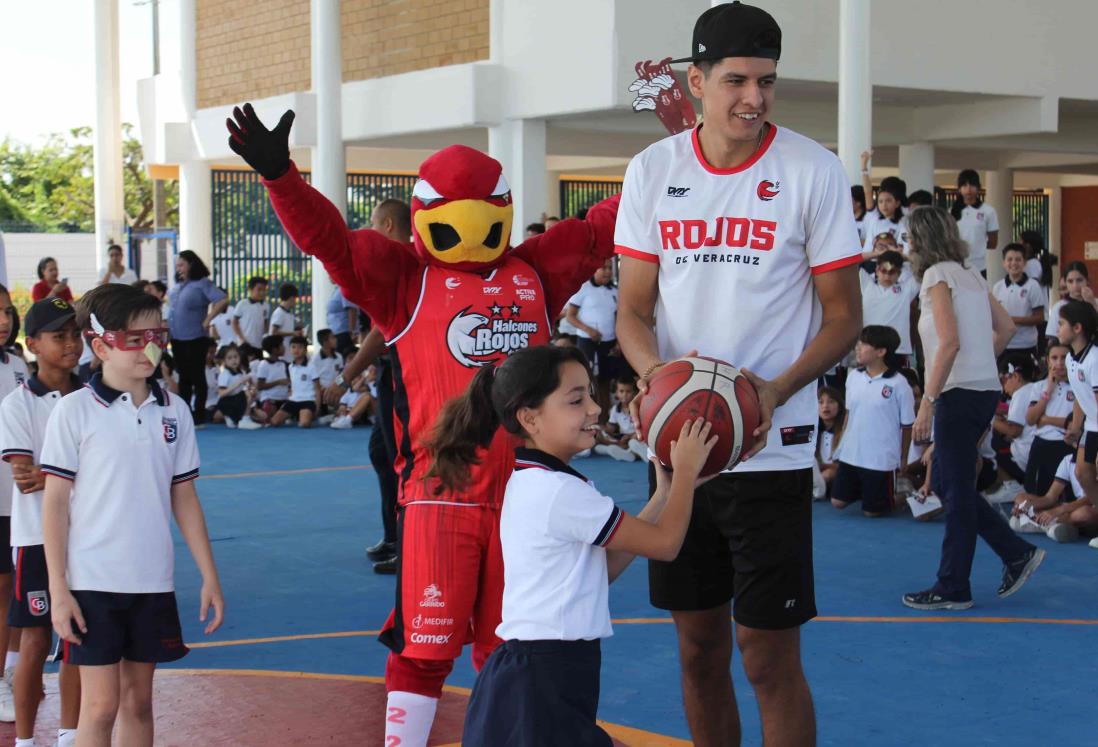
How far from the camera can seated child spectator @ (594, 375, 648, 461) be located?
42.5ft

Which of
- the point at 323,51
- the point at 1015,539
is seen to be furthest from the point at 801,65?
the point at 1015,539

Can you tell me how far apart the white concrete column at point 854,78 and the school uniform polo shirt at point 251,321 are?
7.77 metres

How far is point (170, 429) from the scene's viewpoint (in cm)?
439

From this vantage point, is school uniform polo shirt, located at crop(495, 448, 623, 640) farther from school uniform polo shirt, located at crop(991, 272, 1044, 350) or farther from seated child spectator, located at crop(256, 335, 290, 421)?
seated child spectator, located at crop(256, 335, 290, 421)

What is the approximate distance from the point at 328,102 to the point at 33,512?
1614cm

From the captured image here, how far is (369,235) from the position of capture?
456 centimetres

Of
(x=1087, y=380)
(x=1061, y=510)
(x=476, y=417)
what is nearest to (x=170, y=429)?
(x=476, y=417)

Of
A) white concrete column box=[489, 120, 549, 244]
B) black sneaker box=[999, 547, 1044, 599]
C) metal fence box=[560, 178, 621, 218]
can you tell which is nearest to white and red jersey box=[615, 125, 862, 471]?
black sneaker box=[999, 547, 1044, 599]

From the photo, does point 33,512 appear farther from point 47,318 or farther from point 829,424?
point 829,424

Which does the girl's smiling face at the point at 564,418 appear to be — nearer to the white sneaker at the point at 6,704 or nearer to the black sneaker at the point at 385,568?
the white sneaker at the point at 6,704

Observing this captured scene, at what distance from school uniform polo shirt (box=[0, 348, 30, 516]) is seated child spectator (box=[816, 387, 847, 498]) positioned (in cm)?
676

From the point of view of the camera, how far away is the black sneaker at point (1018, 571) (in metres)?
7.39

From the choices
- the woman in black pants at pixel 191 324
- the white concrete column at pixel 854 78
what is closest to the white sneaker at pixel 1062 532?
the white concrete column at pixel 854 78


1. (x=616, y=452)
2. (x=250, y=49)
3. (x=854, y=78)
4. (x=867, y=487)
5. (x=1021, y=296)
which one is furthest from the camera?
(x=250, y=49)
